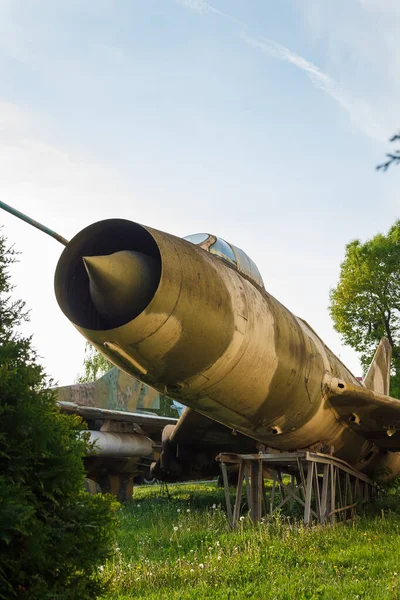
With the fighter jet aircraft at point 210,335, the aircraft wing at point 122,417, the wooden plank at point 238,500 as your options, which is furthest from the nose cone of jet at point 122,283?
the aircraft wing at point 122,417

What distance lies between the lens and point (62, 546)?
2.86 metres

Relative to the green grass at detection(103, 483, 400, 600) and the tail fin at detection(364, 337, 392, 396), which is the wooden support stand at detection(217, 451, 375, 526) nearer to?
the green grass at detection(103, 483, 400, 600)

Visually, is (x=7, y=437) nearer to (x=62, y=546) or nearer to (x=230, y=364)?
(x=62, y=546)

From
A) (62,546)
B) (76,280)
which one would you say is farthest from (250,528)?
(62,546)

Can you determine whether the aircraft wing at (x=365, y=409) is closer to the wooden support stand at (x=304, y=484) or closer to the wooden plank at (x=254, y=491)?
the wooden support stand at (x=304, y=484)

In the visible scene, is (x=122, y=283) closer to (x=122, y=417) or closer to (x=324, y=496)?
(x=324, y=496)

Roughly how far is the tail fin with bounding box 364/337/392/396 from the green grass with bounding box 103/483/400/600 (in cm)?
389

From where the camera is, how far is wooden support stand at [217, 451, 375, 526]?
820cm

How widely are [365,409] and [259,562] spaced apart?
10.7 ft

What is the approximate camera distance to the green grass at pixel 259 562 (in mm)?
5082

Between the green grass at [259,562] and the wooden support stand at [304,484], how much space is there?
0.33 m

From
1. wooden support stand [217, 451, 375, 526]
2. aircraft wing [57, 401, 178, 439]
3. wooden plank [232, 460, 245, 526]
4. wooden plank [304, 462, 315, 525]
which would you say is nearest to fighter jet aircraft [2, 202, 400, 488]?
wooden support stand [217, 451, 375, 526]

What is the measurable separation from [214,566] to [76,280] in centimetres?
326

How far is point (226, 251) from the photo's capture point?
7266 mm
